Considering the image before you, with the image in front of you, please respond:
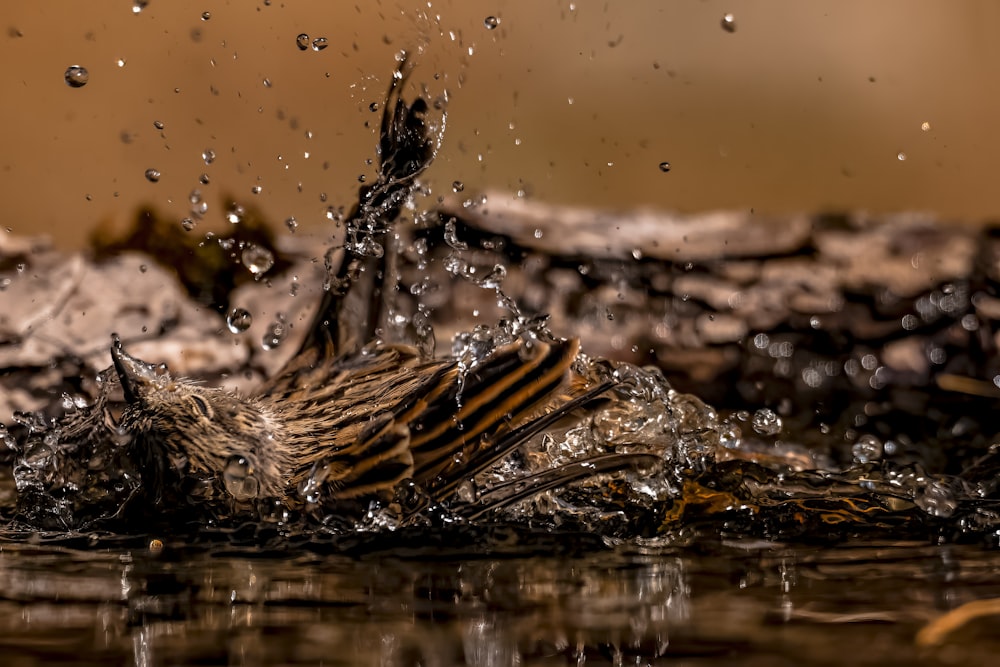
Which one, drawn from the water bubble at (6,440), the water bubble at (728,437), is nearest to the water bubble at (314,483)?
the water bubble at (728,437)

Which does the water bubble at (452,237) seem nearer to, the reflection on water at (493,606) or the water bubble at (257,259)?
the water bubble at (257,259)

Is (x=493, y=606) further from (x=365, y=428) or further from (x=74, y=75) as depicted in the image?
(x=74, y=75)

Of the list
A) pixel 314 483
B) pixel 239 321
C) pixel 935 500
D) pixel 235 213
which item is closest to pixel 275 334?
pixel 239 321

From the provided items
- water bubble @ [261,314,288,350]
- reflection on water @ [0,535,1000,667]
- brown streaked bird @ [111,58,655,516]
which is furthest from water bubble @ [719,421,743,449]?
water bubble @ [261,314,288,350]

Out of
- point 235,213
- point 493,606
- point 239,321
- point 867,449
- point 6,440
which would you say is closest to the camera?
point 493,606

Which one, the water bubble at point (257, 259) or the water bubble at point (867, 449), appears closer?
the water bubble at point (867, 449)

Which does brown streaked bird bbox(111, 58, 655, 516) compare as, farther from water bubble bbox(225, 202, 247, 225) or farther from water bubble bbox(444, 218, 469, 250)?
water bubble bbox(225, 202, 247, 225)

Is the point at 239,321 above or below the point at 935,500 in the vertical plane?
above
